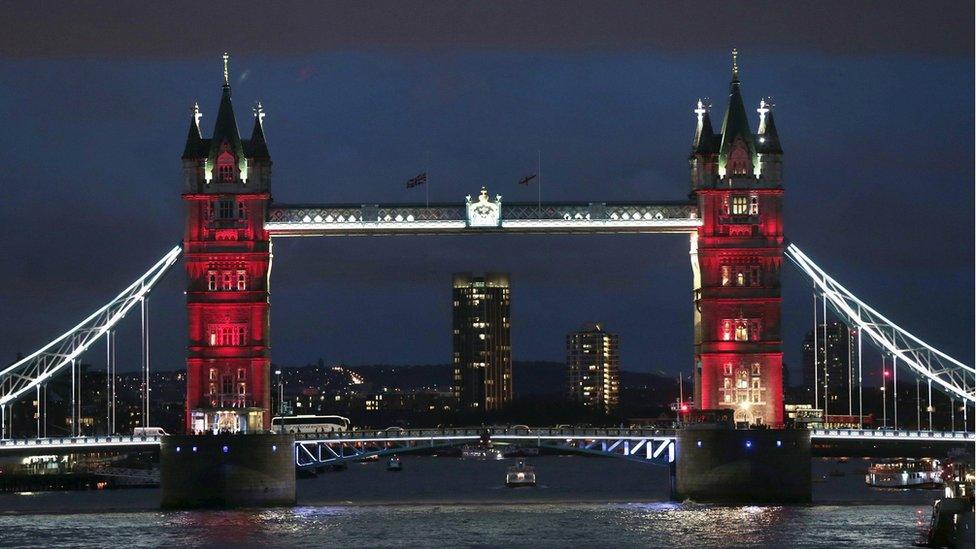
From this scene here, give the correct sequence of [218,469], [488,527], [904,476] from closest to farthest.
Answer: [488,527], [218,469], [904,476]

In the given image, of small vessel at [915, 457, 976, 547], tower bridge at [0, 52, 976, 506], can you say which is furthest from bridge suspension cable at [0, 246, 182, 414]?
small vessel at [915, 457, 976, 547]

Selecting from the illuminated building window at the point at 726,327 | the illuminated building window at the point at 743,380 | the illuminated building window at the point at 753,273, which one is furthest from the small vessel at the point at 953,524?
the illuminated building window at the point at 753,273

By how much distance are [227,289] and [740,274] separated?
29.9 metres

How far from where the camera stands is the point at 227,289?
136250mm

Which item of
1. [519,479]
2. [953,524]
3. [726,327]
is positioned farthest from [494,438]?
[519,479]

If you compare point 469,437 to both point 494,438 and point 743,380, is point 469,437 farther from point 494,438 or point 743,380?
point 743,380

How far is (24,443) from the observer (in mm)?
131250

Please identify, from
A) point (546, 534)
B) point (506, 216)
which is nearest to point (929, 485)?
point (506, 216)

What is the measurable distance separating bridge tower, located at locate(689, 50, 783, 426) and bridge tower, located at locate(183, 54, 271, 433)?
25655mm

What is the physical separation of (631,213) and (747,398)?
12.9 m

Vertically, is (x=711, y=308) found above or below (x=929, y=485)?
above

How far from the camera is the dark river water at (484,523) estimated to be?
110750 millimetres

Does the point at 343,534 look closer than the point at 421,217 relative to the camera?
Yes

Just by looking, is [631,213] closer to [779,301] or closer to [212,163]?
[779,301]
